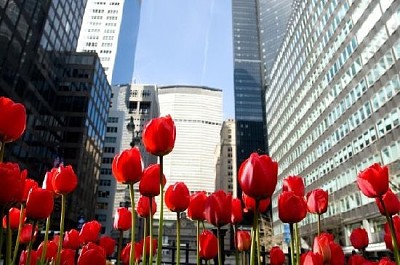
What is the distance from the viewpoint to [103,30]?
149250mm

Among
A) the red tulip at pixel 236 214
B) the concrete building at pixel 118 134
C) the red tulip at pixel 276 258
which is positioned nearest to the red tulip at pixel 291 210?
the red tulip at pixel 236 214

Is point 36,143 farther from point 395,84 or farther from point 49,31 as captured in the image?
point 395,84

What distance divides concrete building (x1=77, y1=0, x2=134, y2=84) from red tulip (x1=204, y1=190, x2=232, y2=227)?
142 m

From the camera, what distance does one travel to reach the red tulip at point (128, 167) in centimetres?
191

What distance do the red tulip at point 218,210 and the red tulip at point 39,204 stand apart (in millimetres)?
880

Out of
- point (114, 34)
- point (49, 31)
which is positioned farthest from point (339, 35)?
point (114, 34)

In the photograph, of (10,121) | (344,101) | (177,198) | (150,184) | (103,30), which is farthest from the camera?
(103,30)

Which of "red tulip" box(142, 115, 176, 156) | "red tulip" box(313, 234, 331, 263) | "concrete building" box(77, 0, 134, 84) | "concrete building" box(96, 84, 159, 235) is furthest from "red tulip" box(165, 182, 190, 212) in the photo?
"concrete building" box(77, 0, 134, 84)

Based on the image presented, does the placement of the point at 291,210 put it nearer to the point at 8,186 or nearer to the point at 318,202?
the point at 318,202

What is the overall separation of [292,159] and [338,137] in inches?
942

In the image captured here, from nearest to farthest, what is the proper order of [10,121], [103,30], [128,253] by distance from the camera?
1. [10,121]
2. [128,253]
3. [103,30]

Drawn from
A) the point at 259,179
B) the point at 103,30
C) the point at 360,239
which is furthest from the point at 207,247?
the point at 103,30

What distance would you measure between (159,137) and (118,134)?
119898 millimetres

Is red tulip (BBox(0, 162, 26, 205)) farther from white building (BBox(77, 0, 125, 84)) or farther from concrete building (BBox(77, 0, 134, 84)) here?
white building (BBox(77, 0, 125, 84))
